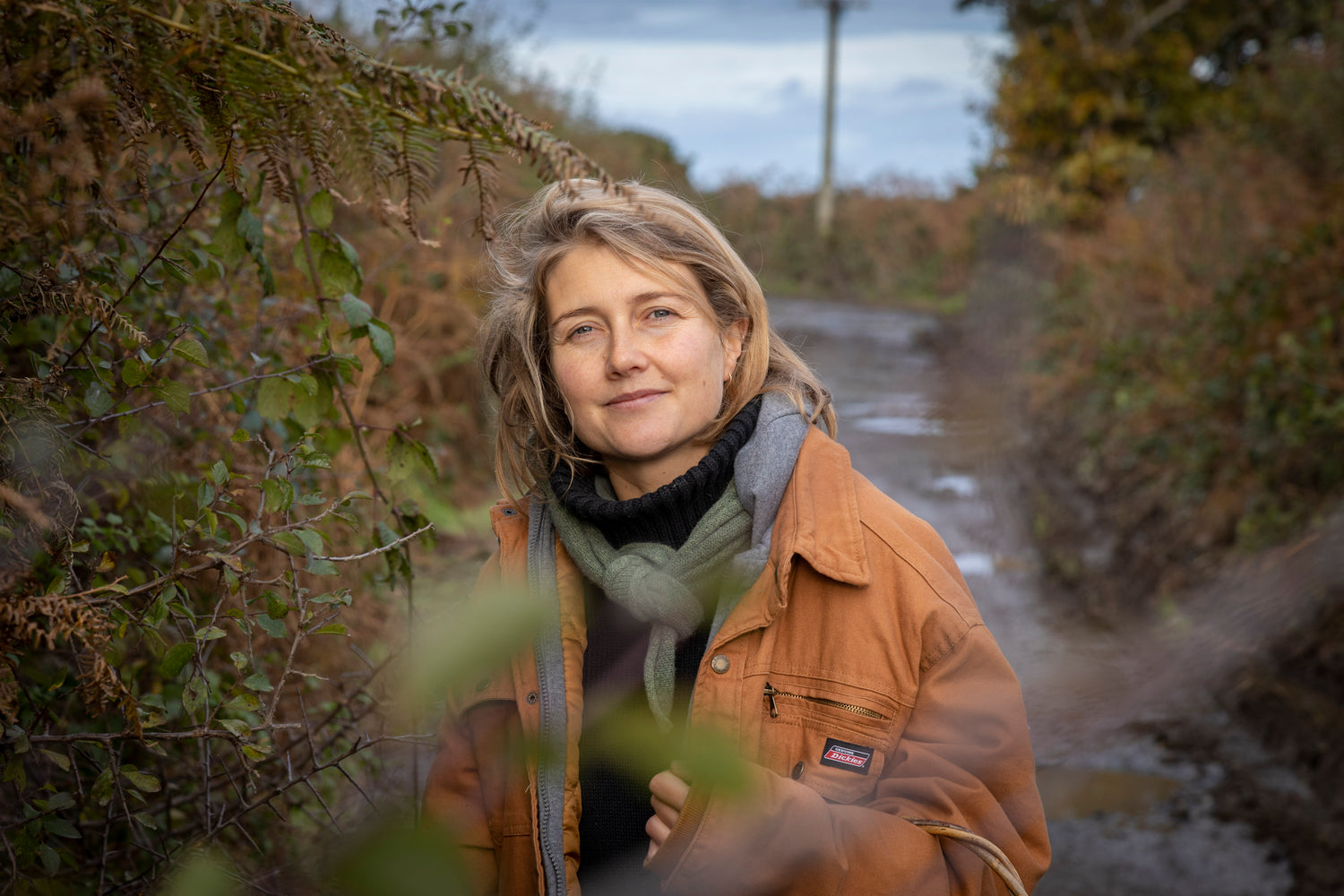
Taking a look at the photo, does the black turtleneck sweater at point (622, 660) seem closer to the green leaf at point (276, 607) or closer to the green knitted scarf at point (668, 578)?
the green knitted scarf at point (668, 578)

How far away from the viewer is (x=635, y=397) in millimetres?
1899

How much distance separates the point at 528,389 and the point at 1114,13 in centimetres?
1277

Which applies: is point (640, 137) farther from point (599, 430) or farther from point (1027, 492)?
point (599, 430)

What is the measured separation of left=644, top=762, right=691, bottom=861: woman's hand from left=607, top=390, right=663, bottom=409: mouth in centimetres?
72

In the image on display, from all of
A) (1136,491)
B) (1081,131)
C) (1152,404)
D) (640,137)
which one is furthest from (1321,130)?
(640,137)

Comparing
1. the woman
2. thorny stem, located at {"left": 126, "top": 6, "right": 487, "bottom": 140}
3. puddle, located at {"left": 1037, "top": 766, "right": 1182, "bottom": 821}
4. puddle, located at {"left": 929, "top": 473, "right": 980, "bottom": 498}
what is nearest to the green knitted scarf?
the woman

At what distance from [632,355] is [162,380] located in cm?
79

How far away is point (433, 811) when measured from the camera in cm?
176

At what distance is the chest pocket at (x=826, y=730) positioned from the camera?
1.62m

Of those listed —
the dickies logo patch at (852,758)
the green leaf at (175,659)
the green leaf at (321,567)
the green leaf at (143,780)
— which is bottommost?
the dickies logo patch at (852,758)

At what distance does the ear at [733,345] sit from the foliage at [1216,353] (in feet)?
13.3

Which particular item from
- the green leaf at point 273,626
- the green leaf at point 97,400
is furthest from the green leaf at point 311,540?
the green leaf at point 97,400

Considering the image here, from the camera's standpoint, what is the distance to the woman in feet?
4.99

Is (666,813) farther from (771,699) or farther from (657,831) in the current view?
(771,699)
